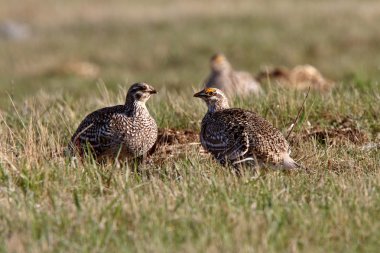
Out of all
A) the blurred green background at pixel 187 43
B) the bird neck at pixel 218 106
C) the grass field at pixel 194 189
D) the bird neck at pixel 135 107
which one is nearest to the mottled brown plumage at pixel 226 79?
the grass field at pixel 194 189

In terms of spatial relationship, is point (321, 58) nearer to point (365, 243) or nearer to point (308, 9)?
point (308, 9)

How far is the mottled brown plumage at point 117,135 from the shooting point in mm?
6914

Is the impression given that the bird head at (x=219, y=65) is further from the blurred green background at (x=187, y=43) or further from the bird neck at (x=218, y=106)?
the bird neck at (x=218, y=106)

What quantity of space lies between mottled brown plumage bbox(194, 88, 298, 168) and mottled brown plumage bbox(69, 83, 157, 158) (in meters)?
0.51

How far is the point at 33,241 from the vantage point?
4.57m

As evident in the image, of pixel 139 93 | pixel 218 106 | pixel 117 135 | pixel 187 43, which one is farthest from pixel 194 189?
pixel 187 43

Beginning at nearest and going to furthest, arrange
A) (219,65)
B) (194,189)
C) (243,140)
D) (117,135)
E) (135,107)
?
(194,189) → (243,140) → (117,135) → (135,107) → (219,65)

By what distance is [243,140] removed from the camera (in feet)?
20.9

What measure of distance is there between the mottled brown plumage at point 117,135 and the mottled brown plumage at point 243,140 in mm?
512

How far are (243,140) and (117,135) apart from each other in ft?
4.03

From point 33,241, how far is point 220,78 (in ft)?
28.0

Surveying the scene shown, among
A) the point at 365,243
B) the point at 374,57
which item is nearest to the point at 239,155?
the point at 365,243

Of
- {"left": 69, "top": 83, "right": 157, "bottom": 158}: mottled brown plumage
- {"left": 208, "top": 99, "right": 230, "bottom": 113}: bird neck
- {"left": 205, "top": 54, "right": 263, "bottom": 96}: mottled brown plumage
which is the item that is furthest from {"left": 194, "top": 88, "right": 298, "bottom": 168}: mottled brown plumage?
{"left": 205, "top": 54, "right": 263, "bottom": 96}: mottled brown plumage

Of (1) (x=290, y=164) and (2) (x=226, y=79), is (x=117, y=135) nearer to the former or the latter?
(1) (x=290, y=164)
